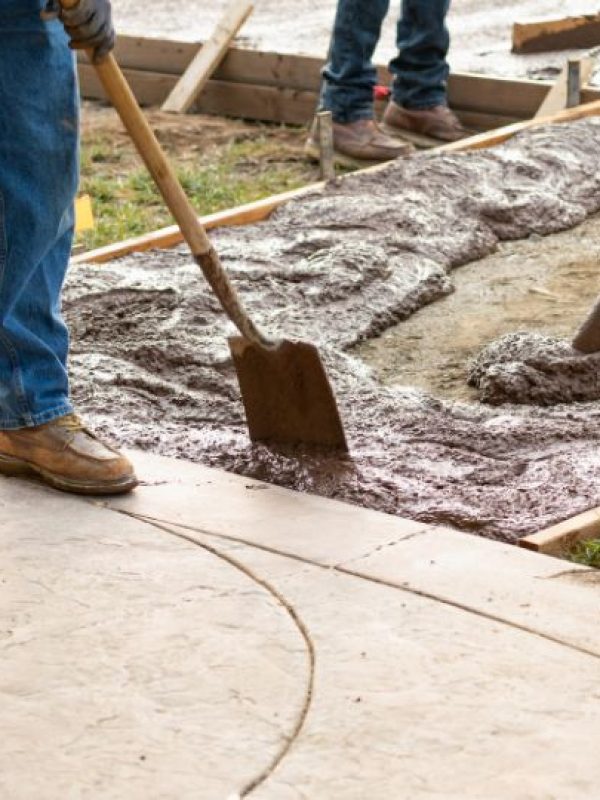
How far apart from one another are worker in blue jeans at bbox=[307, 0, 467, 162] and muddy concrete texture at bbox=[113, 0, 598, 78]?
3.88ft

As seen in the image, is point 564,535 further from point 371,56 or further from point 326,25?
point 326,25

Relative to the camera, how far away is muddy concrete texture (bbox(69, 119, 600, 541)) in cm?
367

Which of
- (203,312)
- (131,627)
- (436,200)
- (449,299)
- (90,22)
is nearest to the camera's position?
(131,627)

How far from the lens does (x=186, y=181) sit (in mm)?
7324

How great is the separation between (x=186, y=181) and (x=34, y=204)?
3.93 m

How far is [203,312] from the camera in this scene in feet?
16.1

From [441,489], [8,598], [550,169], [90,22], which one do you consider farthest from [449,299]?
[8,598]

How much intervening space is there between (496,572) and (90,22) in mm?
1447

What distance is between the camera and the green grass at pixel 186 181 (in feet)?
22.1

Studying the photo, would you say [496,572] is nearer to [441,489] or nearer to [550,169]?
[441,489]

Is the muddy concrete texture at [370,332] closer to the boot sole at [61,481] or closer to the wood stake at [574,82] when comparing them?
the boot sole at [61,481]

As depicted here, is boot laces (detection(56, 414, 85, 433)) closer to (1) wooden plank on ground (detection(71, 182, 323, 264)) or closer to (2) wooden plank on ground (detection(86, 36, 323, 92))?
(1) wooden plank on ground (detection(71, 182, 323, 264))

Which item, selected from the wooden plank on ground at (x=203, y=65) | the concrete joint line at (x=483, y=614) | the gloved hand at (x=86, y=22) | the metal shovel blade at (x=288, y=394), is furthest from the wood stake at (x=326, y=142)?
the concrete joint line at (x=483, y=614)

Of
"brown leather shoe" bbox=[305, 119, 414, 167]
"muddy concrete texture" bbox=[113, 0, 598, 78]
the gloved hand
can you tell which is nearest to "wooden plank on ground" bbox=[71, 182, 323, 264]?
"brown leather shoe" bbox=[305, 119, 414, 167]
